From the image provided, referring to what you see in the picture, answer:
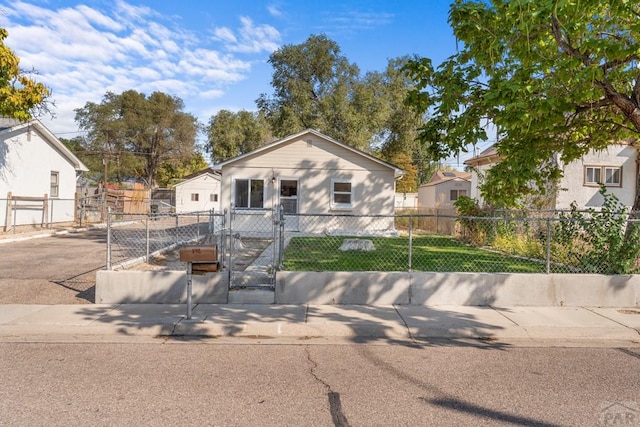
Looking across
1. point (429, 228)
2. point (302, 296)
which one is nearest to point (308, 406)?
point (302, 296)

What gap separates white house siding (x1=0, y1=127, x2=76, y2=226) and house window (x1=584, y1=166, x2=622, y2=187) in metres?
24.9

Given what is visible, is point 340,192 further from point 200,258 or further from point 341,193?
point 200,258

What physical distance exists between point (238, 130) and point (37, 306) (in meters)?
46.2

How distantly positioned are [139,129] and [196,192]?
17287mm

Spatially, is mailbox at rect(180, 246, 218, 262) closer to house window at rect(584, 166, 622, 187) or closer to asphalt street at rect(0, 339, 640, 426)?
asphalt street at rect(0, 339, 640, 426)

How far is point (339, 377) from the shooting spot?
14.8 ft

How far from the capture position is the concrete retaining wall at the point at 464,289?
7441 mm

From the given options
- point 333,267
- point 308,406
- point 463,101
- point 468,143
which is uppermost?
point 463,101

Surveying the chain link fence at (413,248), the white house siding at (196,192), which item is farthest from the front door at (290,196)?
the white house siding at (196,192)

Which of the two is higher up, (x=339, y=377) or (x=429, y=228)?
(x=429, y=228)

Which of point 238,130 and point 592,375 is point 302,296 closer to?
point 592,375

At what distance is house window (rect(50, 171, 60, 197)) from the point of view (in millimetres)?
22938

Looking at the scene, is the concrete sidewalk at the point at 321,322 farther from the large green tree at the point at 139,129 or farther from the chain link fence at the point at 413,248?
the large green tree at the point at 139,129

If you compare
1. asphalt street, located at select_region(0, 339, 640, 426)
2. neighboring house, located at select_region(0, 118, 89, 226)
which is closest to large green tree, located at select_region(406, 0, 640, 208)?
asphalt street, located at select_region(0, 339, 640, 426)
